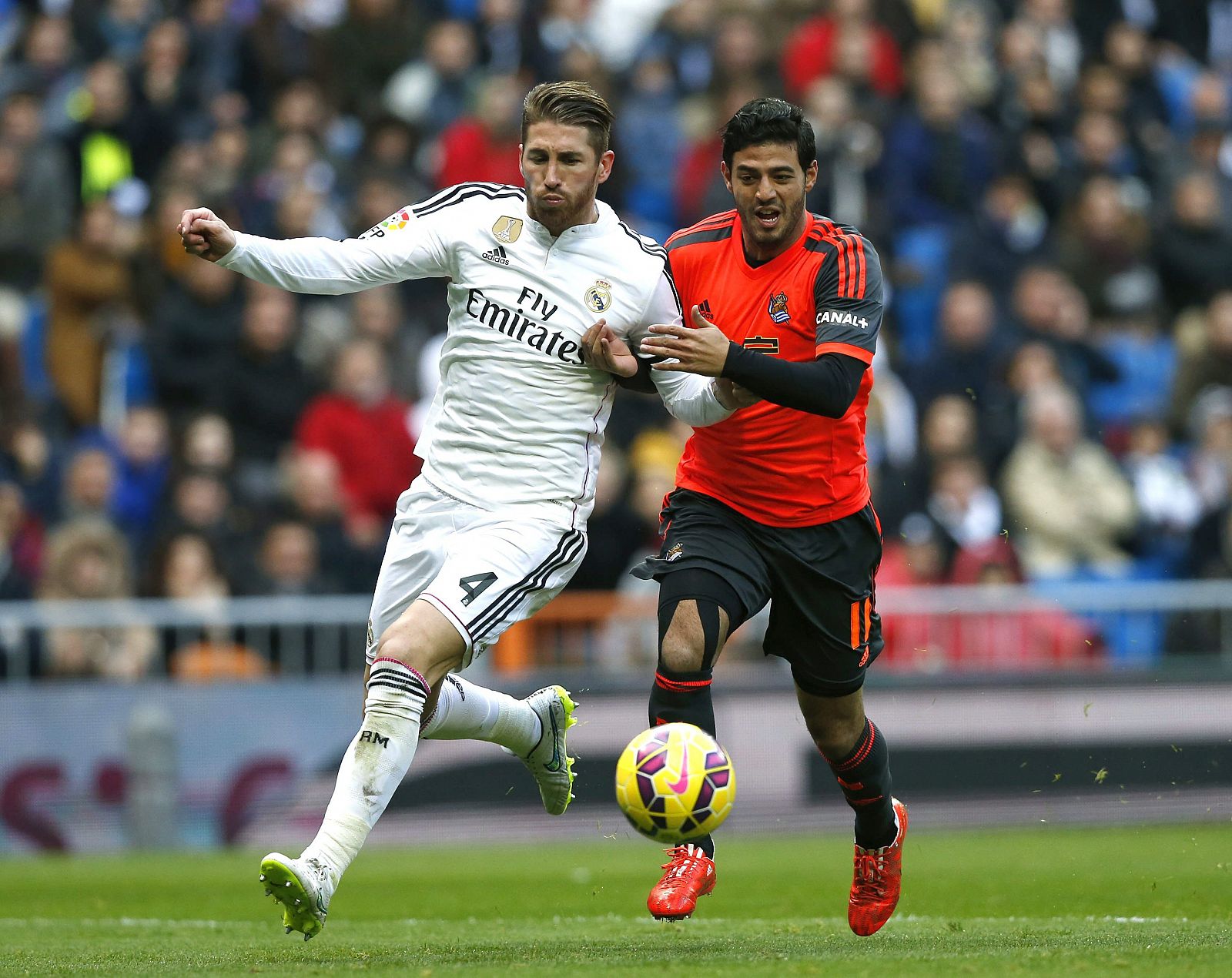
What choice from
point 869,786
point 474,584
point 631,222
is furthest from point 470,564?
point 631,222

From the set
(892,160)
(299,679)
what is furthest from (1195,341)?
(299,679)

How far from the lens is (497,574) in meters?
7.45

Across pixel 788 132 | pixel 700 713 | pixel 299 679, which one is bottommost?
pixel 299 679

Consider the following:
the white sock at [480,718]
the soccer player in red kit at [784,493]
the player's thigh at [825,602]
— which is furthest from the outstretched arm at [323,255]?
the player's thigh at [825,602]

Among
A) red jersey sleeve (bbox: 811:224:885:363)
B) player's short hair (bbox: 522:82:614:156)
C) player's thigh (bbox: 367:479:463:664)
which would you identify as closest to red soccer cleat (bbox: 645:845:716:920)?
player's thigh (bbox: 367:479:463:664)

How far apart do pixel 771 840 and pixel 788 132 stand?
7646mm

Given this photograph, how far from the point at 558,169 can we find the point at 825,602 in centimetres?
198

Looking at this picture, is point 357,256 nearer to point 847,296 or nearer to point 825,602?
point 847,296

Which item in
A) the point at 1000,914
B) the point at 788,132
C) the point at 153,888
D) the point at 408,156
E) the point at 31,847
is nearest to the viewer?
the point at 788,132

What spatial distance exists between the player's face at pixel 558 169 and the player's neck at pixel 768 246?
0.65 meters

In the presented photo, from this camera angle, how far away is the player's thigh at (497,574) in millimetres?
7387

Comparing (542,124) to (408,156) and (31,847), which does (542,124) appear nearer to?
(31,847)

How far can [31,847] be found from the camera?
1366 centimetres

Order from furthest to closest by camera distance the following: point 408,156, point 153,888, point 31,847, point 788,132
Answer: point 408,156 → point 31,847 → point 153,888 → point 788,132
